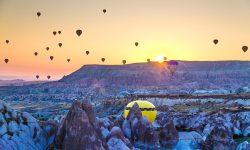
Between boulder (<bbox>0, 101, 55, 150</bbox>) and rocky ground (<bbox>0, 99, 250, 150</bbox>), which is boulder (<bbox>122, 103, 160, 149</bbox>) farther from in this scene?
boulder (<bbox>0, 101, 55, 150</bbox>)

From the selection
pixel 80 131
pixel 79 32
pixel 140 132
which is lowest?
pixel 140 132

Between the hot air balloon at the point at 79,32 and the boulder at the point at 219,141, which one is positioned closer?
the boulder at the point at 219,141

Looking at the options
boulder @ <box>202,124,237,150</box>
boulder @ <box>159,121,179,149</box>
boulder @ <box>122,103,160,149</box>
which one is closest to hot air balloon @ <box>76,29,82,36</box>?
boulder @ <box>122,103,160,149</box>

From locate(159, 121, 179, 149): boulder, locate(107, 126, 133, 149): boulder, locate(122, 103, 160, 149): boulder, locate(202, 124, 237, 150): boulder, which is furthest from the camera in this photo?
locate(159, 121, 179, 149): boulder

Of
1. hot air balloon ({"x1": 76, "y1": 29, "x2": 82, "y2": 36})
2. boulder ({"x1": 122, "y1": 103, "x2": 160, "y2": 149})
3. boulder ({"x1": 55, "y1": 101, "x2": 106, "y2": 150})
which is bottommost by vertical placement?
boulder ({"x1": 122, "y1": 103, "x2": 160, "y2": 149})

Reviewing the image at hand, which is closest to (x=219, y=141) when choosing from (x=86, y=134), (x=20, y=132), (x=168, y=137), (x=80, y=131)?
(x=168, y=137)

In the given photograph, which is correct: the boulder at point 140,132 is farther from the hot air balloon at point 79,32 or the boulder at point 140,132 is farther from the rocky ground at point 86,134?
the hot air balloon at point 79,32

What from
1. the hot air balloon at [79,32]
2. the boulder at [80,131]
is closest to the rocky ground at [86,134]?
the boulder at [80,131]

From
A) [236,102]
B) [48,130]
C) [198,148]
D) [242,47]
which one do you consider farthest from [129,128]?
[236,102]

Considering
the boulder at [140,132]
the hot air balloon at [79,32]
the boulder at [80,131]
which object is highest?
the hot air balloon at [79,32]

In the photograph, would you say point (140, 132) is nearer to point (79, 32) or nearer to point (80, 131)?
point (80, 131)

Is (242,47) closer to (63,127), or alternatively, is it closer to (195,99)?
(195,99)
